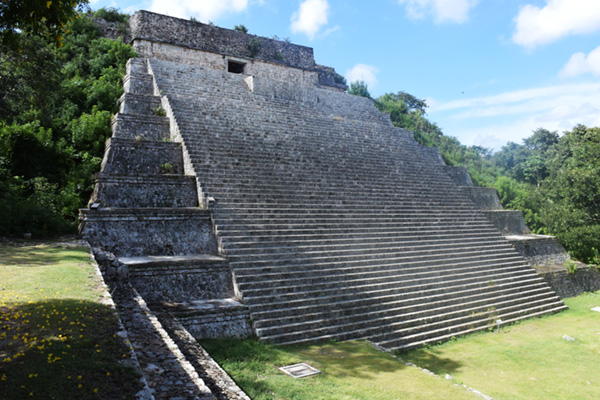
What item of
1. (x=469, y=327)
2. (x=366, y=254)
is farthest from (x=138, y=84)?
(x=469, y=327)

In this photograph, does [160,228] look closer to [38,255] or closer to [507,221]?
[38,255]

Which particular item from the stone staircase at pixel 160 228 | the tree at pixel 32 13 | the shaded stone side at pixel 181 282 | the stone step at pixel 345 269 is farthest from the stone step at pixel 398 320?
the tree at pixel 32 13

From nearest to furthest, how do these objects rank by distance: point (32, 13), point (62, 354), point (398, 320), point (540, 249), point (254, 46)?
point (62, 354) → point (32, 13) → point (398, 320) → point (540, 249) → point (254, 46)

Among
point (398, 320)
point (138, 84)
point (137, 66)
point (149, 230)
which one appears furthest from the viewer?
point (137, 66)

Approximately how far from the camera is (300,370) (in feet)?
16.2

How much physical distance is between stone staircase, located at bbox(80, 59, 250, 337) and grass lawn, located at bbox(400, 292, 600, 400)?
123 inches

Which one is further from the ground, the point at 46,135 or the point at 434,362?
the point at 46,135

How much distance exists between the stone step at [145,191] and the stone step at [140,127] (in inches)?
82.7

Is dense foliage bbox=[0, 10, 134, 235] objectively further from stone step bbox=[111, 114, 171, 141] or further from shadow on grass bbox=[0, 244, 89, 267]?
shadow on grass bbox=[0, 244, 89, 267]

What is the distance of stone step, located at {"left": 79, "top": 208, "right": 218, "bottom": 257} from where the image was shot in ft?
23.5

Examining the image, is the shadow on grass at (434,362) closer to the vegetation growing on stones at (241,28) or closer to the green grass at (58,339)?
the green grass at (58,339)

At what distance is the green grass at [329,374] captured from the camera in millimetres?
4359


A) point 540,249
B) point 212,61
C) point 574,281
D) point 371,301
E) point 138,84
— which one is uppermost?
point 212,61

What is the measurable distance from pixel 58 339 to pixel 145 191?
17.9 feet
